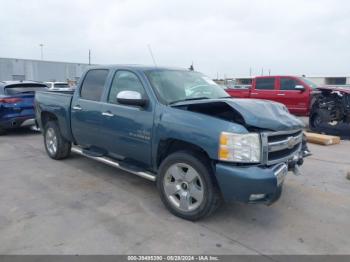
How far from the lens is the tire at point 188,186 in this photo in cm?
345

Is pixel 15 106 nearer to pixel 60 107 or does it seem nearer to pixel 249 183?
pixel 60 107

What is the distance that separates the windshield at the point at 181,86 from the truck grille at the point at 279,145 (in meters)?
1.30

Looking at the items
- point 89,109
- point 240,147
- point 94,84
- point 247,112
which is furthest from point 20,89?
point 240,147

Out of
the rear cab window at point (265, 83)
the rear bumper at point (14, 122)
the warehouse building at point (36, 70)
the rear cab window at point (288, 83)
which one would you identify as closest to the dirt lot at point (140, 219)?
the rear bumper at point (14, 122)

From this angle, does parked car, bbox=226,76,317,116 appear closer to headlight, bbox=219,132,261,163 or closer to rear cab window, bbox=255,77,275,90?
rear cab window, bbox=255,77,275,90

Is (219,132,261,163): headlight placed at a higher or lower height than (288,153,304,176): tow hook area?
higher

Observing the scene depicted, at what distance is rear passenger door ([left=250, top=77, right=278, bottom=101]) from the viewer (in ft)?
42.7

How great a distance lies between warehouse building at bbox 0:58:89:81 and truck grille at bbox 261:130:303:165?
127ft

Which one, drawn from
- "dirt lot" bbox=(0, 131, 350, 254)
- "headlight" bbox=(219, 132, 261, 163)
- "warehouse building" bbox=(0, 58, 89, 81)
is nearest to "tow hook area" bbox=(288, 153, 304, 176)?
"dirt lot" bbox=(0, 131, 350, 254)

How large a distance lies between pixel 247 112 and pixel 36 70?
47720 millimetres

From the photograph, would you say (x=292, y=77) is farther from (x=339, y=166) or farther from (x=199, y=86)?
(x=199, y=86)

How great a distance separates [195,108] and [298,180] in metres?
2.61

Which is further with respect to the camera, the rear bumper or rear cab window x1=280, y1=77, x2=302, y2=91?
rear cab window x1=280, y1=77, x2=302, y2=91

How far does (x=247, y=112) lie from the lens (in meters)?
3.35
